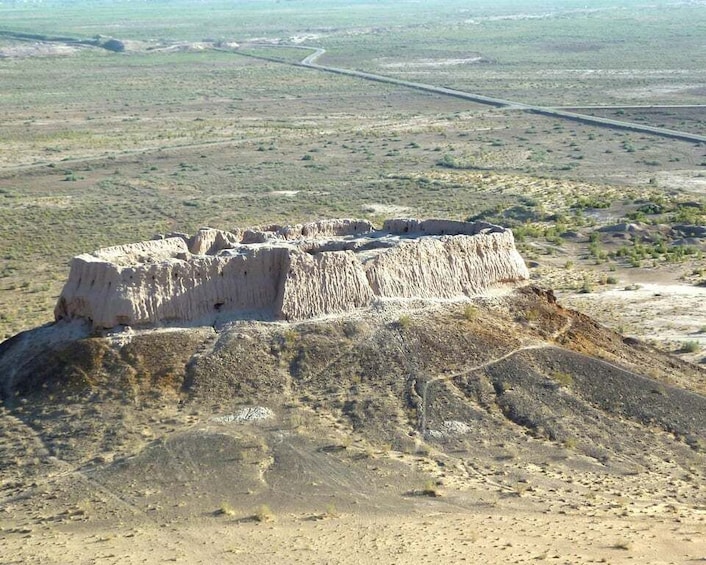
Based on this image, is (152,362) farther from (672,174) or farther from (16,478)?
(672,174)

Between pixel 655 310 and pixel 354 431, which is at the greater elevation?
pixel 354 431

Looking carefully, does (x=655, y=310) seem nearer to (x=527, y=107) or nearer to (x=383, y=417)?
(x=383, y=417)

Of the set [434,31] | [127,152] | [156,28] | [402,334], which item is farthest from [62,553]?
[156,28]

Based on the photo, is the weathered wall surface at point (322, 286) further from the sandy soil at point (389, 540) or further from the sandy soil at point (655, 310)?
the sandy soil at point (655, 310)

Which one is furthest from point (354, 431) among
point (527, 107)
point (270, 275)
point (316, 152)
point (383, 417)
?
point (527, 107)

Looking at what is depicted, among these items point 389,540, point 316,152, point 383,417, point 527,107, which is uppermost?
point 383,417

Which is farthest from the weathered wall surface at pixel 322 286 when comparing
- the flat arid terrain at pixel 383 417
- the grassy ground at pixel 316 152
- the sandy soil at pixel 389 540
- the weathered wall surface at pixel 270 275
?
the grassy ground at pixel 316 152

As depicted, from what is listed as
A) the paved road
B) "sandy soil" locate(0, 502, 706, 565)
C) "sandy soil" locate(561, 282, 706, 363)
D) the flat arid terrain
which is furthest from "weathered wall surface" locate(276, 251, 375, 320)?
the paved road

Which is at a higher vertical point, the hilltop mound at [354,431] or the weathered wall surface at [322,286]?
the weathered wall surface at [322,286]
